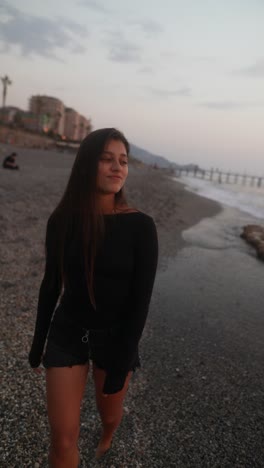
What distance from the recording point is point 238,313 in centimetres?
582

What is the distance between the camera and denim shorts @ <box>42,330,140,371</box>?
6.15 ft

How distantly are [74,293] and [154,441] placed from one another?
173 centimetres

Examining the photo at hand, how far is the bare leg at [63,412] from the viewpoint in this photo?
70.6 inches

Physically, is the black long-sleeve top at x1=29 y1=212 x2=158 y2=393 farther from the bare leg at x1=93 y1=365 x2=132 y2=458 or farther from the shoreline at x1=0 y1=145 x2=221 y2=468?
the shoreline at x1=0 y1=145 x2=221 y2=468

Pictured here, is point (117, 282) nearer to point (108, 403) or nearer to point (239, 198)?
point (108, 403)

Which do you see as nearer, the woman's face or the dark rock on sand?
the woman's face

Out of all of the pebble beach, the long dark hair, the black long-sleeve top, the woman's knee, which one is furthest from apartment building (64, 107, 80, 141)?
the woman's knee

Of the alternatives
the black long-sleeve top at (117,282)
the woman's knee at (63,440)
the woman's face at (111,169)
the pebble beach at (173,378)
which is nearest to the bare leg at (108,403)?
the black long-sleeve top at (117,282)

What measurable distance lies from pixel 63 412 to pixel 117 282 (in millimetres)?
782

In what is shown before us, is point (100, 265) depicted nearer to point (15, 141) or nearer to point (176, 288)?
point (176, 288)

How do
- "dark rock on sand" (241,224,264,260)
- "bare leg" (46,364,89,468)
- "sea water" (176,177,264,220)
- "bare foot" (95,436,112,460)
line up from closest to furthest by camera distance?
"bare leg" (46,364,89,468)
"bare foot" (95,436,112,460)
"dark rock on sand" (241,224,264,260)
"sea water" (176,177,264,220)

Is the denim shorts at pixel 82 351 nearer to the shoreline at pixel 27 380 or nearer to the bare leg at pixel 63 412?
the bare leg at pixel 63 412

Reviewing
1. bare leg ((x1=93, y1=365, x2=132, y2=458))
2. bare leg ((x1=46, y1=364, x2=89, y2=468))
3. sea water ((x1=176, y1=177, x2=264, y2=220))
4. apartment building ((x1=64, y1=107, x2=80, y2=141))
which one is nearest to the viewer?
bare leg ((x1=46, y1=364, x2=89, y2=468))

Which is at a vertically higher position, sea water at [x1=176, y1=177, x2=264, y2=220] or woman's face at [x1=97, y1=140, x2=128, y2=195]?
woman's face at [x1=97, y1=140, x2=128, y2=195]
